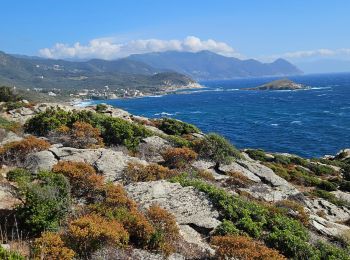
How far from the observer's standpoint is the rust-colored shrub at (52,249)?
995 centimetres

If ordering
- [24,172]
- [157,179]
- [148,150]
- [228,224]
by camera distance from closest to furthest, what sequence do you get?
[228,224] → [24,172] → [157,179] → [148,150]

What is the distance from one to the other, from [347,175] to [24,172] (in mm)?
31791

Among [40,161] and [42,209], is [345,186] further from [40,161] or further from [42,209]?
[42,209]

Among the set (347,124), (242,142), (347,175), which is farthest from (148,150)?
(347,124)

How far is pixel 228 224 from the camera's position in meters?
14.4

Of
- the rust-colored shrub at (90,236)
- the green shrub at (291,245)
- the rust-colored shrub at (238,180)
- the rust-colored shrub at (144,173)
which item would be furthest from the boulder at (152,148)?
the rust-colored shrub at (90,236)

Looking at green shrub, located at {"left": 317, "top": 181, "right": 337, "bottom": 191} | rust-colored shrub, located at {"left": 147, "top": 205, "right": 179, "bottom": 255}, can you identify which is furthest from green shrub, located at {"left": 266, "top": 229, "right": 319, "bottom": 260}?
green shrub, located at {"left": 317, "top": 181, "right": 337, "bottom": 191}

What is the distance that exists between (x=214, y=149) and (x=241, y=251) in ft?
55.0

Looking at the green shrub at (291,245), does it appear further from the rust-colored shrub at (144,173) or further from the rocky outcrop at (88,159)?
the rocky outcrop at (88,159)

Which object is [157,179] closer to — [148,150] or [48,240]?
[148,150]

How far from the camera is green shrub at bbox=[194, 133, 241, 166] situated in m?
27.1

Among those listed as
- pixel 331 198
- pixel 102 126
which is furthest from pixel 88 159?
pixel 331 198

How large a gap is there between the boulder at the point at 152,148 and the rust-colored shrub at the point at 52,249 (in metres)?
15.1

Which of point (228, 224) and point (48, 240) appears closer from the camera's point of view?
point (48, 240)
